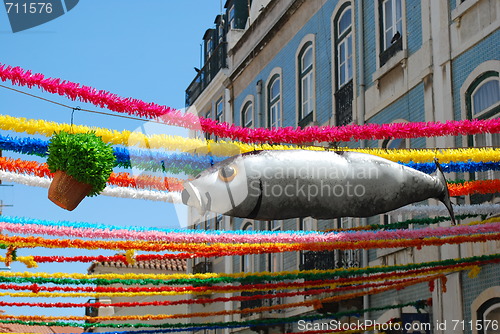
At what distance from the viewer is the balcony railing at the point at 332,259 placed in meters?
15.9

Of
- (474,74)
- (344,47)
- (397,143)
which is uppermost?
(344,47)

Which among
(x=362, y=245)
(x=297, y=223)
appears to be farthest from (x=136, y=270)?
(x=362, y=245)

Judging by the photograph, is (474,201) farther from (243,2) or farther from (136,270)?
(136,270)

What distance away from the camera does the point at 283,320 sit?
12.9m

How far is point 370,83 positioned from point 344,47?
191 centimetres

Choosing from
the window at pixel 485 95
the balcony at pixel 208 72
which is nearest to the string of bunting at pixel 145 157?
the window at pixel 485 95

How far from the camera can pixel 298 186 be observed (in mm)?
5094

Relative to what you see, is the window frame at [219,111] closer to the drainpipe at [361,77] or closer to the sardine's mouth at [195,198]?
the drainpipe at [361,77]

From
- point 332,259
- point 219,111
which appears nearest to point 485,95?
point 332,259

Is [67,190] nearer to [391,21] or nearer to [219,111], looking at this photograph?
[391,21]

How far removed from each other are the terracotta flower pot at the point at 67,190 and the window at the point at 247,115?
1758cm

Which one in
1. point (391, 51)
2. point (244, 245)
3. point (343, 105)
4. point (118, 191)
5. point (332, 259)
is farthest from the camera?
point (343, 105)

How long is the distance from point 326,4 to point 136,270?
20.0 m

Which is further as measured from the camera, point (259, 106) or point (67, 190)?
point (259, 106)
